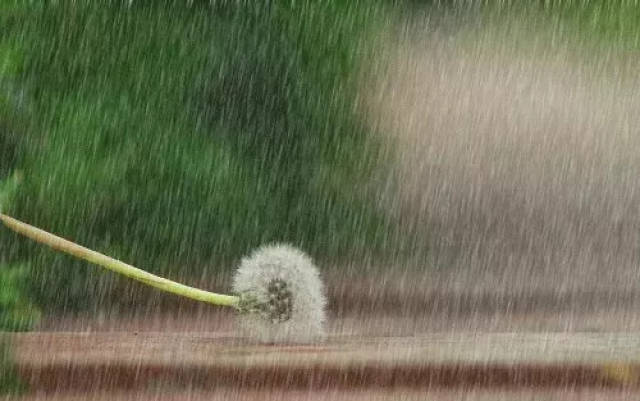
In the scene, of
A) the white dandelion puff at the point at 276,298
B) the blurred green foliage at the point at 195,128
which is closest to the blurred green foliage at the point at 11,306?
the white dandelion puff at the point at 276,298

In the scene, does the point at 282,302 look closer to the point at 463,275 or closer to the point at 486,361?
the point at 486,361

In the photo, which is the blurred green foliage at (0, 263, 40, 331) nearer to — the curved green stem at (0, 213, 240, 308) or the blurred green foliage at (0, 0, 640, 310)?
the curved green stem at (0, 213, 240, 308)

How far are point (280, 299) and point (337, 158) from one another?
2.57 feet

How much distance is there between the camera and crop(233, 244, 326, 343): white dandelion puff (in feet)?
4.16

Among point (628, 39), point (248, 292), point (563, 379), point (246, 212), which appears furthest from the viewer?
point (628, 39)

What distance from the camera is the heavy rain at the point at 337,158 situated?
5.97 ft

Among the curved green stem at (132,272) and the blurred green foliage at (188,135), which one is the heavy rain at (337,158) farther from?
the curved green stem at (132,272)

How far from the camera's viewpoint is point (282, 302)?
1282 mm

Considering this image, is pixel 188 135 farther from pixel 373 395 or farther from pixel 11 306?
pixel 373 395

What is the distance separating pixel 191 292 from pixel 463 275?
107cm

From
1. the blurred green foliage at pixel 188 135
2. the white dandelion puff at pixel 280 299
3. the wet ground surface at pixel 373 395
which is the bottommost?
the wet ground surface at pixel 373 395

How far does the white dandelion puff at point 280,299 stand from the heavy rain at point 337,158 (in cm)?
30

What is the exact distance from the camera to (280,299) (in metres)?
1.29

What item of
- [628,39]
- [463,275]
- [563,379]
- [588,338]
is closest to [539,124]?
[628,39]
